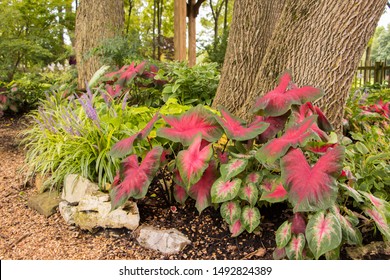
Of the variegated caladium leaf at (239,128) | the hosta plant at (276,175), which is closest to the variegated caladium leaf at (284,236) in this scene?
the hosta plant at (276,175)

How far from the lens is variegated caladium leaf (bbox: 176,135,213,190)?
1866mm

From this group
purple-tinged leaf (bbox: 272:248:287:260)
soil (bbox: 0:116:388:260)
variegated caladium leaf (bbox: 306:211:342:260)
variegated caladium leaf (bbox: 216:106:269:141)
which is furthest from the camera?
soil (bbox: 0:116:388:260)

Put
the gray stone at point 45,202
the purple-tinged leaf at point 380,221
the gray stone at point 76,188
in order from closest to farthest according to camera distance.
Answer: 1. the purple-tinged leaf at point 380,221
2. the gray stone at point 76,188
3. the gray stone at point 45,202

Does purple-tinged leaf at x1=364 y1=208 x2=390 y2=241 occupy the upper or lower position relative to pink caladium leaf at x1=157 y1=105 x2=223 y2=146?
lower

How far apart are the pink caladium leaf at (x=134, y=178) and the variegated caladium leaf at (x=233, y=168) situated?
1.19ft

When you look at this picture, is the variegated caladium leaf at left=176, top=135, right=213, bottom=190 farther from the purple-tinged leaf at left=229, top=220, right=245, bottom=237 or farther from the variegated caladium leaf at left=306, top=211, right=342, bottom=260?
the variegated caladium leaf at left=306, top=211, right=342, bottom=260

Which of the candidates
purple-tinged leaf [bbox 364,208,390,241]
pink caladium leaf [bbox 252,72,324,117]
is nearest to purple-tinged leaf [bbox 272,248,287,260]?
purple-tinged leaf [bbox 364,208,390,241]

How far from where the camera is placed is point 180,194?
2.18 metres

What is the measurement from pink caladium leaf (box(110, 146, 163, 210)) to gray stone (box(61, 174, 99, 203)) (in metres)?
0.41

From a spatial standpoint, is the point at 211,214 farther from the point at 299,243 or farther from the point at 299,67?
the point at 299,67

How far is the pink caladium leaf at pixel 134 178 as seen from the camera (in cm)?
192

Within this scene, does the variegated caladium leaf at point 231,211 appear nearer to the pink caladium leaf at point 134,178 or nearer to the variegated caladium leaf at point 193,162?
the variegated caladium leaf at point 193,162

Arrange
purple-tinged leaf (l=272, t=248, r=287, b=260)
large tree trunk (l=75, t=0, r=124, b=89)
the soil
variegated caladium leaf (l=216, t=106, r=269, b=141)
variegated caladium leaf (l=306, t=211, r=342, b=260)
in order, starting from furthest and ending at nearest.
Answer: large tree trunk (l=75, t=0, r=124, b=89) → the soil → variegated caladium leaf (l=216, t=106, r=269, b=141) → purple-tinged leaf (l=272, t=248, r=287, b=260) → variegated caladium leaf (l=306, t=211, r=342, b=260)

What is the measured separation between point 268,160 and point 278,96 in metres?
0.47
